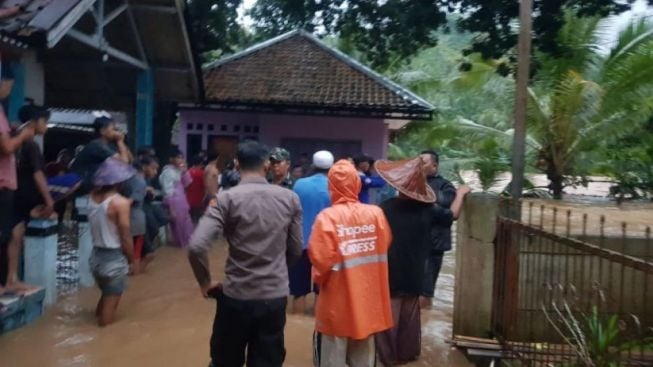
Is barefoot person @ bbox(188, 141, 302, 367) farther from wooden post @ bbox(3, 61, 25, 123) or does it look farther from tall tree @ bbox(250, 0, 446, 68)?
tall tree @ bbox(250, 0, 446, 68)

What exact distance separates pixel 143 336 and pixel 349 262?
2782 millimetres

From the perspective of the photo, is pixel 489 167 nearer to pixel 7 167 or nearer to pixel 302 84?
pixel 302 84

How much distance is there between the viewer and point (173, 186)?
1134 centimetres

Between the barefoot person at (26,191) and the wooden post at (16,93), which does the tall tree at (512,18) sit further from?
Result: the barefoot person at (26,191)

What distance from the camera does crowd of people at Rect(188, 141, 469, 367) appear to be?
4500 mm

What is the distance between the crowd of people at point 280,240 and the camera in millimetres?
4520

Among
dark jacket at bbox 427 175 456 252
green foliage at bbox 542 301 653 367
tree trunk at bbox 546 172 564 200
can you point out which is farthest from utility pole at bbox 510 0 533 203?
tree trunk at bbox 546 172 564 200

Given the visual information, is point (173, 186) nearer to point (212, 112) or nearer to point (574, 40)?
point (212, 112)

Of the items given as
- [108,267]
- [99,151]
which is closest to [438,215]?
[108,267]

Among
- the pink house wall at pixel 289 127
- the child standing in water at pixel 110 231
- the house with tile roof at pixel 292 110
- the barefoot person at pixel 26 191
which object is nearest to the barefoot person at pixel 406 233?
the child standing in water at pixel 110 231

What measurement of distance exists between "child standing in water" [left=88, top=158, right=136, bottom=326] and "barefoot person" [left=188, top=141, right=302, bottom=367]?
249cm

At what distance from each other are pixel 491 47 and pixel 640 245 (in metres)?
7.92

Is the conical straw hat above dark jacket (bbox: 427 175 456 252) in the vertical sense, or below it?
above

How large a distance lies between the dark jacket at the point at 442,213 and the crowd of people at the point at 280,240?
14mm
